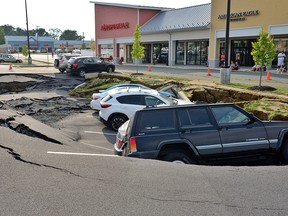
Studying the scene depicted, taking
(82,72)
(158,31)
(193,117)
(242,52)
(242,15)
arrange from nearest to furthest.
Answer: (193,117)
(82,72)
(242,15)
(242,52)
(158,31)

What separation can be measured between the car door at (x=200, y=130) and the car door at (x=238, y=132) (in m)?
0.17

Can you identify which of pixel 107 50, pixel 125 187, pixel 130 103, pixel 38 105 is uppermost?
pixel 107 50

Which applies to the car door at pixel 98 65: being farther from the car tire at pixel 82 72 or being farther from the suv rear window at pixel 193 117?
the suv rear window at pixel 193 117

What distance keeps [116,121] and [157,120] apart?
5.55 m

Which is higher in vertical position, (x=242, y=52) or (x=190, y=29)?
(x=190, y=29)

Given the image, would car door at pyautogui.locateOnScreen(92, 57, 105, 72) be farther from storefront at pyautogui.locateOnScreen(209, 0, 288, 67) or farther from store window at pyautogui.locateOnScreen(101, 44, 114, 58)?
store window at pyautogui.locateOnScreen(101, 44, 114, 58)

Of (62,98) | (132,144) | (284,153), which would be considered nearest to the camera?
(132,144)

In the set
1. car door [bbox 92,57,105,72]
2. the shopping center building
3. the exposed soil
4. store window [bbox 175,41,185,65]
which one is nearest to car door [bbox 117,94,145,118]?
the exposed soil

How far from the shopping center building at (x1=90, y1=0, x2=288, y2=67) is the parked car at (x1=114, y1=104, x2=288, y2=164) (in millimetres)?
21147

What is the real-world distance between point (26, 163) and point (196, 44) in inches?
1471

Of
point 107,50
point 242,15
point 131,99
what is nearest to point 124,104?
point 131,99

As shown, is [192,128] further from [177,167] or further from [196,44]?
[196,44]

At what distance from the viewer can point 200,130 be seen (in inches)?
268

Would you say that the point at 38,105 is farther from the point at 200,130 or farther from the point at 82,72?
the point at 200,130
